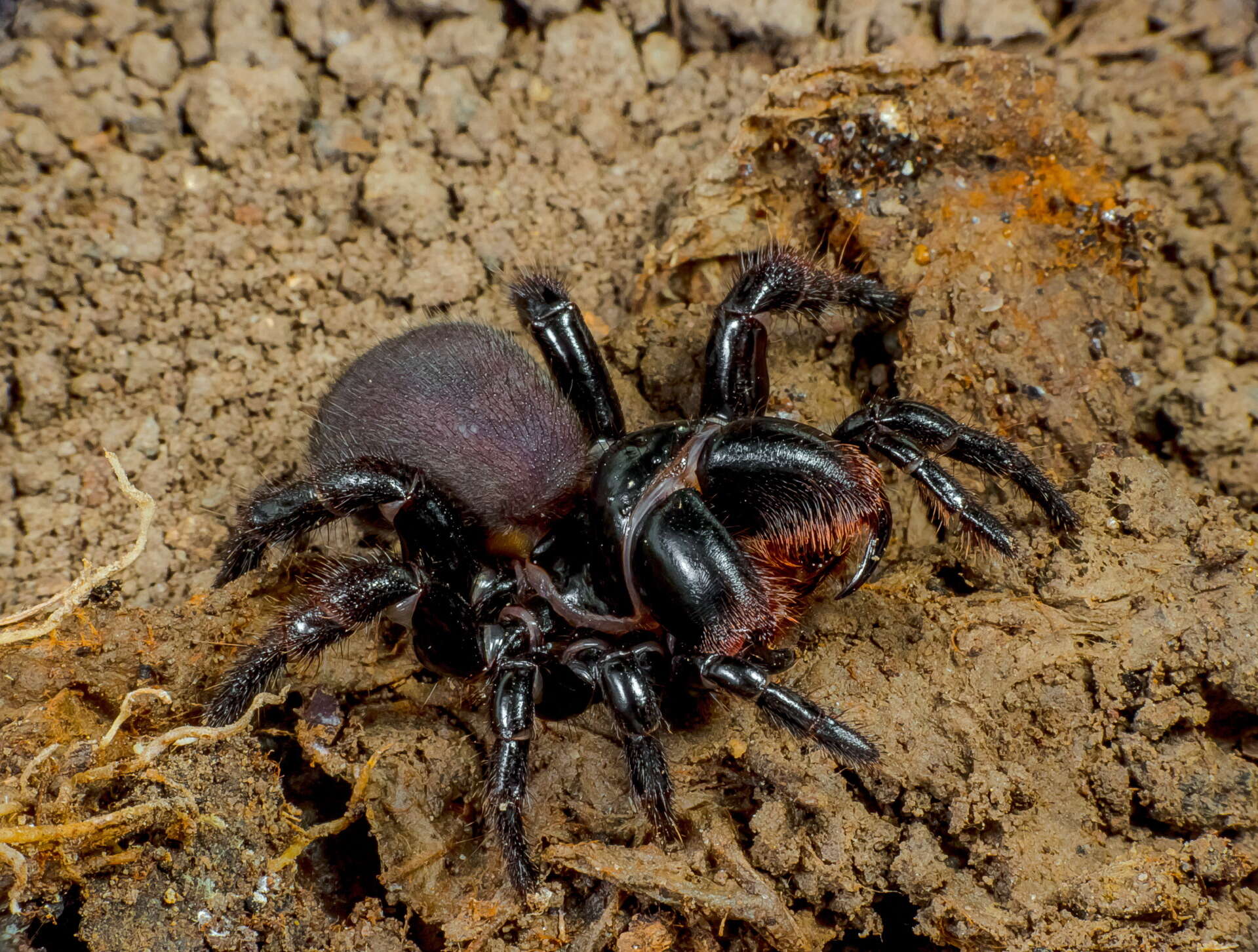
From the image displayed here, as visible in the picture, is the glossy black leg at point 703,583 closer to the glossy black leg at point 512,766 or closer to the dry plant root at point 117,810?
the glossy black leg at point 512,766

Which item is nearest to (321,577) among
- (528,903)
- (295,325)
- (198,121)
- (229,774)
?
(229,774)

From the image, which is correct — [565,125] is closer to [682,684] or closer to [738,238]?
[738,238]

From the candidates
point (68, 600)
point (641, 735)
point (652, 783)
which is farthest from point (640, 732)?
point (68, 600)

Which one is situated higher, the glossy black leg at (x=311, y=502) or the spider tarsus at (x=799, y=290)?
the spider tarsus at (x=799, y=290)

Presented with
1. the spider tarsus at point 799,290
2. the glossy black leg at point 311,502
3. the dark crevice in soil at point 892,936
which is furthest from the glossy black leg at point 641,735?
the spider tarsus at point 799,290

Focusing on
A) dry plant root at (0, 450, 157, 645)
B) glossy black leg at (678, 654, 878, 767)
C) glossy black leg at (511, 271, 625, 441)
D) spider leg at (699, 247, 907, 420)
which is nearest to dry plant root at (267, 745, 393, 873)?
dry plant root at (0, 450, 157, 645)
